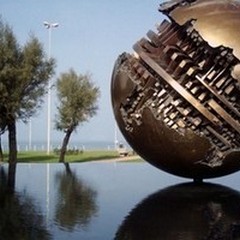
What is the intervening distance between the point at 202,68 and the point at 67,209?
2963mm

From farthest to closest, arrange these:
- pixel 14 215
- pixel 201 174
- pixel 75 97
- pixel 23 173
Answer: pixel 75 97
pixel 23 173
pixel 201 174
pixel 14 215

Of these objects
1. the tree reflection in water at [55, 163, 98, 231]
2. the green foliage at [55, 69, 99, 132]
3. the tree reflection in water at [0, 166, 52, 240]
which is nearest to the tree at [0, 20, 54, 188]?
the green foliage at [55, 69, 99, 132]

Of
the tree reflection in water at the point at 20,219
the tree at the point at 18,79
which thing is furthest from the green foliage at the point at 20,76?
the tree reflection in water at the point at 20,219

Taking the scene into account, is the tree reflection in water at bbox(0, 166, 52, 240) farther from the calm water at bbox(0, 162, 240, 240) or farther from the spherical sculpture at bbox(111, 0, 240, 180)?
the spherical sculpture at bbox(111, 0, 240, 180)

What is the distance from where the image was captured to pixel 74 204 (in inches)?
321

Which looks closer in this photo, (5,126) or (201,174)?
(201,174)

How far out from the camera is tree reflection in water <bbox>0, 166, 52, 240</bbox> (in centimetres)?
582

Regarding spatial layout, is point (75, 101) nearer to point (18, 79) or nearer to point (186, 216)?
point (18, 79)

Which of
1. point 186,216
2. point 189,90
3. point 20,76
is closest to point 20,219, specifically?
point 186,216

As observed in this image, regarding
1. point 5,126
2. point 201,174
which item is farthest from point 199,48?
point 5,126

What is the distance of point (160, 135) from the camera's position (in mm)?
8289

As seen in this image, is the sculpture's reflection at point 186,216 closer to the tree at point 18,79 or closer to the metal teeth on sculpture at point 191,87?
the metal teeth on sculpture at point 191,87

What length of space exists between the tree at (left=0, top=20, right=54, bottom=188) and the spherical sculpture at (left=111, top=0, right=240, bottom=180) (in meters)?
16.2

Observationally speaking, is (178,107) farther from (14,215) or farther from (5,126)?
(5,126)
